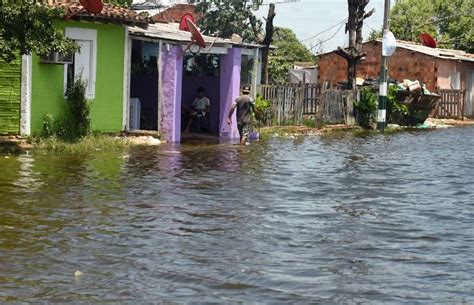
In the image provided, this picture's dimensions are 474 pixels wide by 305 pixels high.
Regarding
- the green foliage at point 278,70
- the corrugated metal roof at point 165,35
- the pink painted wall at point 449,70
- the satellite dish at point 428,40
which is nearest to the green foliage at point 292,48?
the green foliage at point 278,70

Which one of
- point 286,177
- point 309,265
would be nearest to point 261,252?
point 309,265

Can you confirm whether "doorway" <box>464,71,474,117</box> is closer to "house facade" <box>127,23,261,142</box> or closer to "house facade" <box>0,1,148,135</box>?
"house facade" <box>127,23,261,142</box>

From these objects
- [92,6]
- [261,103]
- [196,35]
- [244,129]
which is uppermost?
[92,6]

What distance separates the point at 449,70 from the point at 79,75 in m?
26.8

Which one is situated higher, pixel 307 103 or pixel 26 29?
pixel 26 29

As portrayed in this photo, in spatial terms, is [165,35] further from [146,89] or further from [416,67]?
[416,67]

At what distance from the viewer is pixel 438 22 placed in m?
63.4

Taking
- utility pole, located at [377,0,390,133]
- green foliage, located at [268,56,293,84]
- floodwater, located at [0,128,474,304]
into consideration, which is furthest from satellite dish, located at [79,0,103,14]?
green foliage, located at [268,56,293,84]

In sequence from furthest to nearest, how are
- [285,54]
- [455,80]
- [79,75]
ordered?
[285,54]
[455,80]
[79,75]

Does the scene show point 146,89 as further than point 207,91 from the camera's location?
No

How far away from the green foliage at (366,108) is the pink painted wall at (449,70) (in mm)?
10638

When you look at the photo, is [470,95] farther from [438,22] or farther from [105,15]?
[105,15]

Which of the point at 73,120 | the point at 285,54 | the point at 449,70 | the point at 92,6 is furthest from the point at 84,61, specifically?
the point at 285,54

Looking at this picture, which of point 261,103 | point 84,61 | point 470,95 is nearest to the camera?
point 84,61
